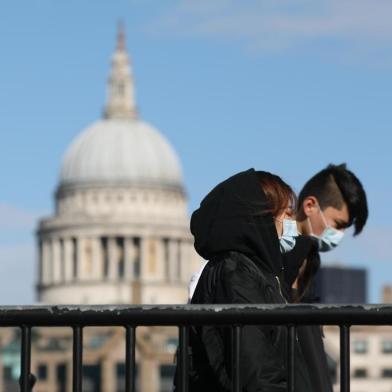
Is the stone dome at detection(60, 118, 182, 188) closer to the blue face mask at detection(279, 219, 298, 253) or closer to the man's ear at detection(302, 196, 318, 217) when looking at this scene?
the man's ear at detection(302, 196, 318, 217)

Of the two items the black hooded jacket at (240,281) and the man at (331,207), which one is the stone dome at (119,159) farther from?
the black hooded jacket at (240,281)

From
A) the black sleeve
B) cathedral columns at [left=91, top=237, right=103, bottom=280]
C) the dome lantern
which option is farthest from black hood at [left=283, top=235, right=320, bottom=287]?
the dome lantern

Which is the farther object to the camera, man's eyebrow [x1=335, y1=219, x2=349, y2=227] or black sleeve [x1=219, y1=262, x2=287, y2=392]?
man's eyebrow [x1=335, y1=219, x2=349, y2=227]

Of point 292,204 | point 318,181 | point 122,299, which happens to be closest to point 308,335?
point 292,204

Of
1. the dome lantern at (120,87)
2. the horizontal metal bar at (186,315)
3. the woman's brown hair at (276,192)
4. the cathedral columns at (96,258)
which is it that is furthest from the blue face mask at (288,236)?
the dome lantern at (120,87)

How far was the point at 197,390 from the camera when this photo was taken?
7.17 metres

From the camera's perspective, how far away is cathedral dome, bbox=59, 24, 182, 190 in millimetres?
146250

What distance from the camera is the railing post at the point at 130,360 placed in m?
6.89

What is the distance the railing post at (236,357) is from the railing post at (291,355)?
0.15 metres

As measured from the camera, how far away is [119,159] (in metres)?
148

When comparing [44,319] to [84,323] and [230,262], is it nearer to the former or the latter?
[84,323]

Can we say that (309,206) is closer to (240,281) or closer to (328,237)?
(328,237)

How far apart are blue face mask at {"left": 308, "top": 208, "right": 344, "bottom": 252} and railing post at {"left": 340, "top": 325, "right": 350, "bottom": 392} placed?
2.89m

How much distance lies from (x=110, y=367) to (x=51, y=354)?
129 inches
